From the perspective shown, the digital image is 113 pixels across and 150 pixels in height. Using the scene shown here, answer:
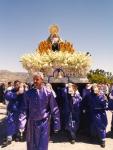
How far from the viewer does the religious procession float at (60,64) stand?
35.4ft

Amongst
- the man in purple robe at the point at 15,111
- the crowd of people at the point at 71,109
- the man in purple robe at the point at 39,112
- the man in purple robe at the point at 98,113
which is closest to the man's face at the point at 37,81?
the man in purple robe at the point at 39,112

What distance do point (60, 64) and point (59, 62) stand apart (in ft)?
0.20

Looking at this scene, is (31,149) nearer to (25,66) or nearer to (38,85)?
(38,85)

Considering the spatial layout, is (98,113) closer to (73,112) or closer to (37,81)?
(73,112)

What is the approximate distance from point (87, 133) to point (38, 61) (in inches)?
95.2

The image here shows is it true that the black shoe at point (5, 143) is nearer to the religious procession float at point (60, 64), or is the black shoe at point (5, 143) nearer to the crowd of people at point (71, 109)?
the crowd of people at point (71, 109)

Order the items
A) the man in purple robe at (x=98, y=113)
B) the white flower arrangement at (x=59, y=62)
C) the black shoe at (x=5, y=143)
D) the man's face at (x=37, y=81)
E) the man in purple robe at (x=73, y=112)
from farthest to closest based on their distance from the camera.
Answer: the white flower arrangement at (x=59, y=62) → the man in purple robe at (x=73, y=112) → the man in purple robe at (x=98, y=113) → the black shoe at (x=5, y=143) → the man's face at (x=37, y=81)

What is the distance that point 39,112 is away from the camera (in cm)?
739

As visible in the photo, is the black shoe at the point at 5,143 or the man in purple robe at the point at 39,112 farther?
the black shoe at the point at 5,143

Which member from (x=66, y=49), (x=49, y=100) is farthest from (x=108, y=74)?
(x=49, y=100)

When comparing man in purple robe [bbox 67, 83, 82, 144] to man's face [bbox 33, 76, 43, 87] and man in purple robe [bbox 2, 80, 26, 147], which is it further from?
man's face [bbox 33, 76, 43, 87]

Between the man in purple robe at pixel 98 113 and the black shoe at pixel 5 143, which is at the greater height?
the man in purple robe at pixel 98 113

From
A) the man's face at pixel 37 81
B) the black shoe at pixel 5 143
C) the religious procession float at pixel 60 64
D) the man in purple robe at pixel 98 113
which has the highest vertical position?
the religious procession float at pixel 60 64

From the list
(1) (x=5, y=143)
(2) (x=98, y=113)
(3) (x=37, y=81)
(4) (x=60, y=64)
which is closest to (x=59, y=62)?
(4) (x=60, y=64)
